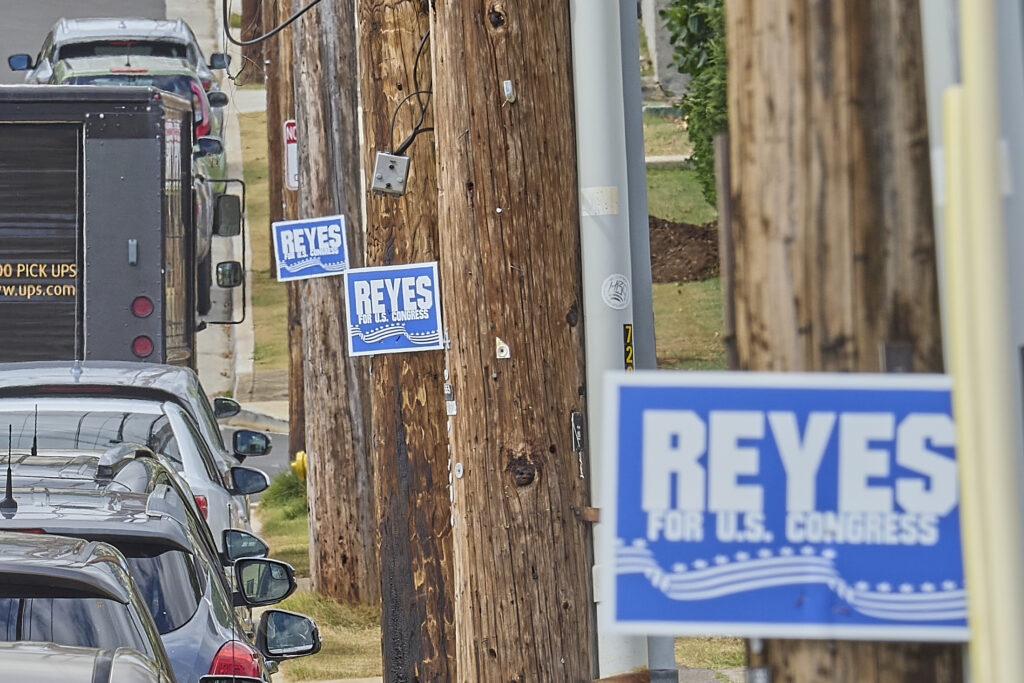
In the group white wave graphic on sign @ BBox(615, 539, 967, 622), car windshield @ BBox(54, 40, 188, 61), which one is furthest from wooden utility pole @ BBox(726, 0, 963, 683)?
car windshield @ BBox(54, 40, 188, 61)

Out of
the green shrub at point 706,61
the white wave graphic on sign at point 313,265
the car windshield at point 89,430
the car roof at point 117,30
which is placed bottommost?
the car windshield at point 89,430

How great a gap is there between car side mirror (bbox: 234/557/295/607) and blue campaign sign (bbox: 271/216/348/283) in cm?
549

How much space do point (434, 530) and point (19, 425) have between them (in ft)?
7.08

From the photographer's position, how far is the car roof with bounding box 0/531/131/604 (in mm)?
4184

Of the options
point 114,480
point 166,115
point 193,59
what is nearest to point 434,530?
point 114,480

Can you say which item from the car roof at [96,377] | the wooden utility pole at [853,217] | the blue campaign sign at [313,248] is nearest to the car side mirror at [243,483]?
the car roof at [96,377]

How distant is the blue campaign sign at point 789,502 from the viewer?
2.21 meters

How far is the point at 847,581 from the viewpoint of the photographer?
2248 mm

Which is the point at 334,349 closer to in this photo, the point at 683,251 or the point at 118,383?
the point at 118,383

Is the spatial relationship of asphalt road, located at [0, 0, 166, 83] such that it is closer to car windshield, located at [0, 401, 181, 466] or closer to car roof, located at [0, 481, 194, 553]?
car windshield, located at [0, 401, 181, 466]

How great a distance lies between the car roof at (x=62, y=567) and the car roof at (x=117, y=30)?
21.6 metres

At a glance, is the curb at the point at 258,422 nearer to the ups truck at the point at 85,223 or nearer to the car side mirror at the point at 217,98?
the car side mirror at the point at 217,98

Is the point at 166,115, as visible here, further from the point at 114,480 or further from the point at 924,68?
the point at 924,68

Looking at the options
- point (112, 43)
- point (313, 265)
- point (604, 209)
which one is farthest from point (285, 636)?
point (112, 43)
